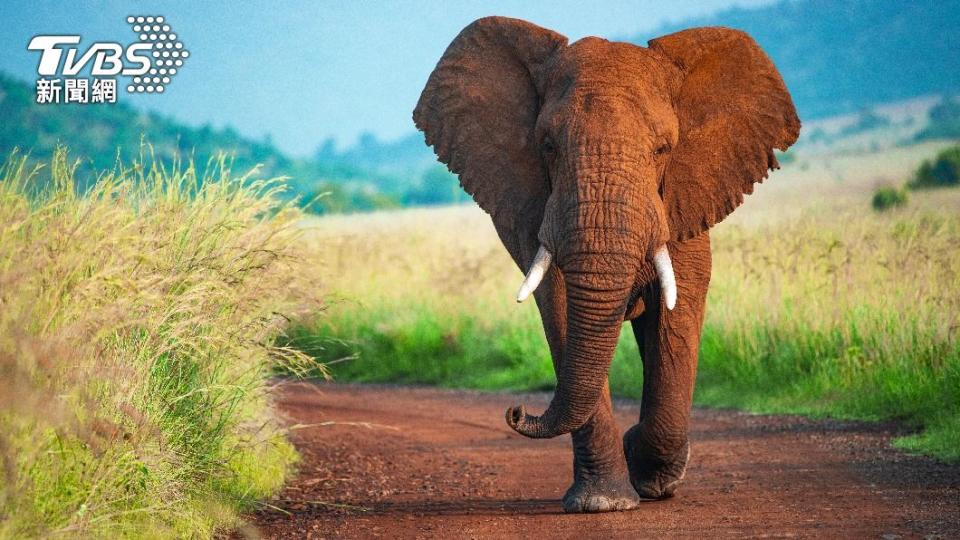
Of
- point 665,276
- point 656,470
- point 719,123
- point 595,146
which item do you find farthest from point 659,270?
point 656,470

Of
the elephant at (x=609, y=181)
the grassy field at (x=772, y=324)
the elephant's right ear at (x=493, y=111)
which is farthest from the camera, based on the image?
the grassy field at (x=772, y=324)

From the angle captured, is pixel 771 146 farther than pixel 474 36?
No

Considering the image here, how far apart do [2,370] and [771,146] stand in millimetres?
5029

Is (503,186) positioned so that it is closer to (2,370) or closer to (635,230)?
(635,230)

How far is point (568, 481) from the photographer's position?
9242 mm

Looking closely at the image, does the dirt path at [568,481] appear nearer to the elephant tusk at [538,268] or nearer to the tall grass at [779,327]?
the tall grass at [779,327]

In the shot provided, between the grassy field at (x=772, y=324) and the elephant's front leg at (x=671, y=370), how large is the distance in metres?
1.91

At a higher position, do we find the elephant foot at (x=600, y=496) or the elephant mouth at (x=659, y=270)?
the elephant mouth at (x=659, y=270)

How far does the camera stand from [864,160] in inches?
3337

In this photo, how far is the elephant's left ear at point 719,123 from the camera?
800 cm

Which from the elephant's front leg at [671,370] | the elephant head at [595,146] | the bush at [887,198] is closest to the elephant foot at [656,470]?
the elephant's front leg at [671,370]

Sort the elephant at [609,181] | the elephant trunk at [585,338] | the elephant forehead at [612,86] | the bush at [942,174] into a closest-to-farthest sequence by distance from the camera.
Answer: the elephant trunk at [585,338] → the elephant at [609,181] → the elephant forehead at [612,86] → the bush at [942,174]

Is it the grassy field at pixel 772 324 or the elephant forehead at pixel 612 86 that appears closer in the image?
the elephant forehead at pixel 612 86

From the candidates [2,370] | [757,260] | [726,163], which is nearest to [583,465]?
[726,163]
